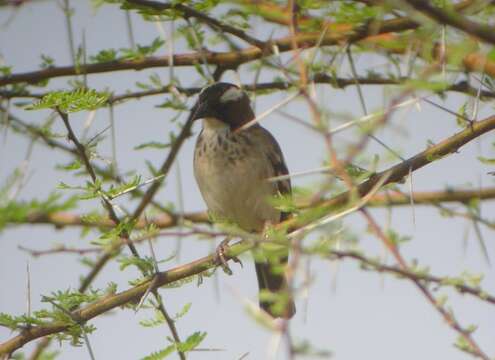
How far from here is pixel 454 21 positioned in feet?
4.86

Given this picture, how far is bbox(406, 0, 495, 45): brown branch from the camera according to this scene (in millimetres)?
1435

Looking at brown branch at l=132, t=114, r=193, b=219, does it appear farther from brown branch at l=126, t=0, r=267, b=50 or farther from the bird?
the bird

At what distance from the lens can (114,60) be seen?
11.6ft

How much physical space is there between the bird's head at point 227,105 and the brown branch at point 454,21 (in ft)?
12.3

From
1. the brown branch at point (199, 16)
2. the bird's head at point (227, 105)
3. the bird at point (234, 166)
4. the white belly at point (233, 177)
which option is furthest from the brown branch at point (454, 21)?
the bird's head at point (227, 105)

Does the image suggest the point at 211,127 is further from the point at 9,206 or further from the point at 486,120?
the point at 9,206

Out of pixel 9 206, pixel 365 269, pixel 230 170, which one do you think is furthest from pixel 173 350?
pixel 230 170

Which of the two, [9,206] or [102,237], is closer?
[9,206]

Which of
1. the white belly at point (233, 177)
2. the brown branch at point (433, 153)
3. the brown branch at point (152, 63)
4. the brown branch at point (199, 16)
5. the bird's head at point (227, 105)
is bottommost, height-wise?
the white belly at point (233, 177)

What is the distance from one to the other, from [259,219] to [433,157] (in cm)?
275

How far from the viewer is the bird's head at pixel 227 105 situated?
5332 mm

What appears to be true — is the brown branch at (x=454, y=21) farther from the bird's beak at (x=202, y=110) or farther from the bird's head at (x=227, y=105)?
the bird's head at (x=227, y=105)

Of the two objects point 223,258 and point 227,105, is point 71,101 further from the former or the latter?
point 227,105

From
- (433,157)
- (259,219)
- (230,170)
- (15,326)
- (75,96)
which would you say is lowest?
(259,219)
